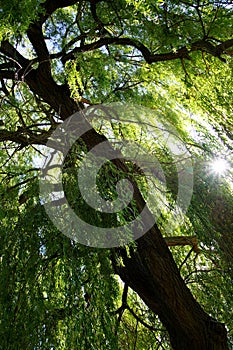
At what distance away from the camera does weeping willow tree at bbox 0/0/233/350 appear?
5.43 feet

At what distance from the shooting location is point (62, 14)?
11.0ft

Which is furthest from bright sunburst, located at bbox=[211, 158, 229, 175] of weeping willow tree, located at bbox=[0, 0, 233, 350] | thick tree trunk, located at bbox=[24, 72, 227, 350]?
thick tree trunk, located at bbox=[24, 72, 227, 350]

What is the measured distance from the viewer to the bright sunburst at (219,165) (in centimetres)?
252

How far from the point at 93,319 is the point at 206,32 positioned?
1.68 m

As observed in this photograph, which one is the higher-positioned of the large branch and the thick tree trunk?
the large branch

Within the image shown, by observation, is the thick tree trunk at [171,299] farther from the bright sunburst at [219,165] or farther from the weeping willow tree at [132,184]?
the bright sunburst at [219,165]

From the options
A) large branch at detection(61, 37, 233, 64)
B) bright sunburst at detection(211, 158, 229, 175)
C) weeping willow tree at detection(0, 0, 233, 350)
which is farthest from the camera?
bright sunburst at detection(211, 158, 229, 175)

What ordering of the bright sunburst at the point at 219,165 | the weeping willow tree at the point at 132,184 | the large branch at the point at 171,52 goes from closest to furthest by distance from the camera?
the weeping willow tree at the point at 132,184 → the large branch at the point at 171,52 → the bright sunburst at the point at 219,165

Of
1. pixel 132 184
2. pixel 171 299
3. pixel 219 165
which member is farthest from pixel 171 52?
pixel 171 299

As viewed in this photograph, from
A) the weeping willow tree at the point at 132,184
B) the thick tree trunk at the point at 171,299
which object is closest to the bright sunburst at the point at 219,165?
the weeping willow tree at the point at 132,184

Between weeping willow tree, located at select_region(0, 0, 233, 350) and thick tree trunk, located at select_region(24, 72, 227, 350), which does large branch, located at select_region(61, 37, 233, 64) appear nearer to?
weeping willow tree, located at select_region(0, 0, 233, 350)

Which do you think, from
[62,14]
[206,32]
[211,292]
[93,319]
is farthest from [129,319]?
[62,14]

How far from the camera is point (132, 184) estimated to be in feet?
7.03

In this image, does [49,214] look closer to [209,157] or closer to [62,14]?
[209,157]
